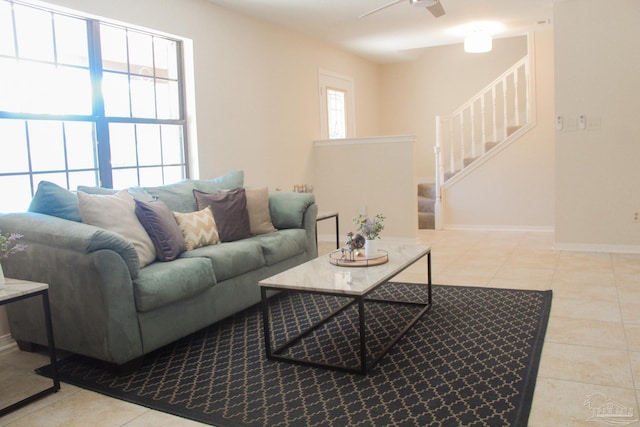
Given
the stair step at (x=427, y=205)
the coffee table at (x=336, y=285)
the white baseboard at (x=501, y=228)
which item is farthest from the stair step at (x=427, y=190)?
the coffee table at (x=336, y=285)

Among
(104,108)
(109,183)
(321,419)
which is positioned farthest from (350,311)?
(104,108)

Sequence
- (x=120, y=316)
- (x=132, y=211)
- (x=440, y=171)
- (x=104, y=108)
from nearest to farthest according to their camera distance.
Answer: (x=120, y=316)
(x=132, y=211)
(x=104, y=108)
(x=440, y=171)

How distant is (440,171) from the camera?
7.26 metres

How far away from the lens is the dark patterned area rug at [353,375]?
7.47ft

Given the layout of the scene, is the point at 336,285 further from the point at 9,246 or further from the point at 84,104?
the point at 84,104

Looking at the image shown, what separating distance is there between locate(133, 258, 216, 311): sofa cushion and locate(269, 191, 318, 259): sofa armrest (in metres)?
1.23

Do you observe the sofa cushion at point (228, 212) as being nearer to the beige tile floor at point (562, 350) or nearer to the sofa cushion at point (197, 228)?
the sofa cushion at point (197, 228)

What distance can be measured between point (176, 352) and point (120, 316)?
508mm

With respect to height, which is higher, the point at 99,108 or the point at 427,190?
the point at 99,108

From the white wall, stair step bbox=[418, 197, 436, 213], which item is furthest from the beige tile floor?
stair step bbox=[418, 197, 436, 213]

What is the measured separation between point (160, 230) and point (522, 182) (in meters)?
5.01

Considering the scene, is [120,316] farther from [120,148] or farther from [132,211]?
[120,148]

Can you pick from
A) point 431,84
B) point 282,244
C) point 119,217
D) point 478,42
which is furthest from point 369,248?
point 431,84

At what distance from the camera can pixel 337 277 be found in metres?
2.95
